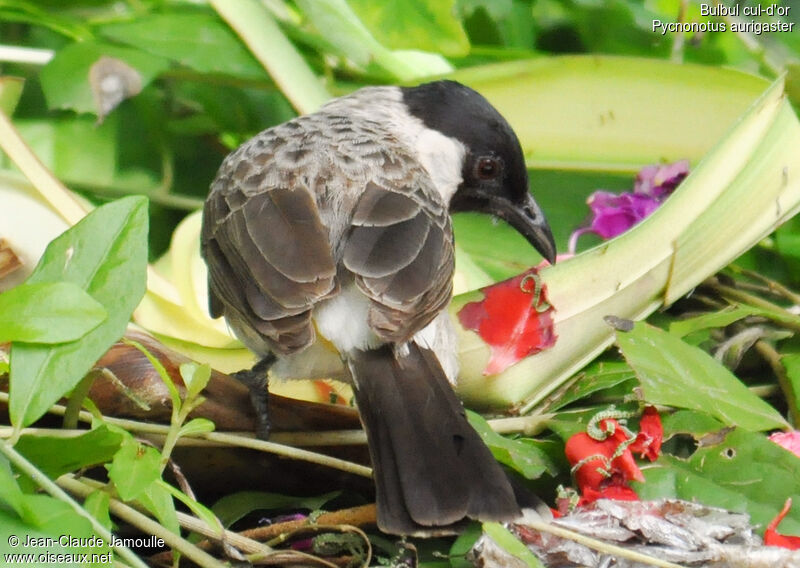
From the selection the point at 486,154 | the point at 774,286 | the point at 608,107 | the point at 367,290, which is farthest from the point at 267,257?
the point at 608,107

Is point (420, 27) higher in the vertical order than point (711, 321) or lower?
higher

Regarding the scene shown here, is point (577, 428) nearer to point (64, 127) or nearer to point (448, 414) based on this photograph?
point (448, 414)

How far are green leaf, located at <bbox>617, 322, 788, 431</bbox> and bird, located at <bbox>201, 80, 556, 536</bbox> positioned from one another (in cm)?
39

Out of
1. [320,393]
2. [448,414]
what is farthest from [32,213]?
[448,414]

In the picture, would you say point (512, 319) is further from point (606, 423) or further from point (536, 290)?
point (606, 423)

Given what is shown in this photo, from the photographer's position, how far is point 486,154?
296 centimetres

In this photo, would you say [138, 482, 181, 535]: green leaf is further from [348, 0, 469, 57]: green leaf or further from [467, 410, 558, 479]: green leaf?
[348, 0, 469, 57]: green leaf

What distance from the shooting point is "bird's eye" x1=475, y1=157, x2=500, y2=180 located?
2979 millimetres

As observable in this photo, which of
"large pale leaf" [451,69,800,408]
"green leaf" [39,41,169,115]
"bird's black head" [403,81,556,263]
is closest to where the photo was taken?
"large pale leaf" [451,69,800,408]

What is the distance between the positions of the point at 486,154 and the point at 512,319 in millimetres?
676

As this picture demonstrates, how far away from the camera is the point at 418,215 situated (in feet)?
7.66

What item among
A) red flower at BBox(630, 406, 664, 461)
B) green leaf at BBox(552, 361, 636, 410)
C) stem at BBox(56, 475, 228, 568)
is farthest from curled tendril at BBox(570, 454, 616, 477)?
stem at BBox(56, 475, 228, 568)

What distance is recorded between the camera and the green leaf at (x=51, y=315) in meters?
1.58

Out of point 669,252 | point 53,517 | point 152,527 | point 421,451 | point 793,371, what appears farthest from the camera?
point 669,252
